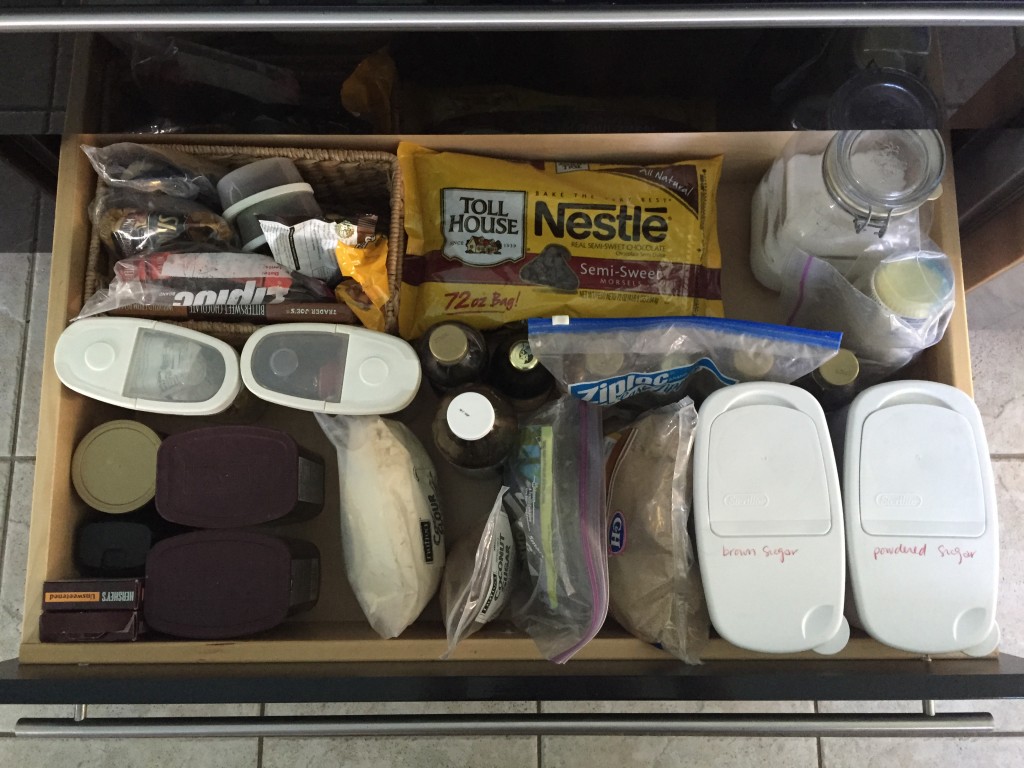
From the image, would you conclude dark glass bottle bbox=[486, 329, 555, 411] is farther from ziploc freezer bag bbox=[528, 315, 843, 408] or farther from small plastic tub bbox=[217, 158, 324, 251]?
small plastic tub bbox=[217, 158, 324, 251]

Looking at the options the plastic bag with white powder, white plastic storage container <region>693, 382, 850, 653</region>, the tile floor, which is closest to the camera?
white plastic storage container <region>693, 382, 850, 653</region>

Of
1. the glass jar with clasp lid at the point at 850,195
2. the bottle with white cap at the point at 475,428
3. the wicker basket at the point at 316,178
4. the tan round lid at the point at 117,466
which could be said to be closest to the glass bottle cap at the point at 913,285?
the glass jar with clasp lid at the point at 850,195

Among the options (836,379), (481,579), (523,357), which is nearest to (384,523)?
(481,579)

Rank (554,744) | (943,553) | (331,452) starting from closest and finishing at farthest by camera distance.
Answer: (943,553), (331,452), (554,744)

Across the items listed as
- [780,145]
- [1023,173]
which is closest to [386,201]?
[780,145]

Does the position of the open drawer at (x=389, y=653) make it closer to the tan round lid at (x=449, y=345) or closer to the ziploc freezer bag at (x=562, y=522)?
the ziploc freezer bag at (x=562, y=522)

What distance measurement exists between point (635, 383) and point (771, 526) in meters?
0.19

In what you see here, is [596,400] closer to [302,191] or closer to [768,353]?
[768,353]

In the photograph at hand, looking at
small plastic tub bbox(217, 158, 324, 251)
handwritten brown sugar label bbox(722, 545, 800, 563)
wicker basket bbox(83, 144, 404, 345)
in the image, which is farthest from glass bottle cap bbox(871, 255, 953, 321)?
small plastic tub bbox(217, 158, 324, 251)

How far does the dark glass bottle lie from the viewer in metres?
0.76

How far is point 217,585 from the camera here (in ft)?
2.23

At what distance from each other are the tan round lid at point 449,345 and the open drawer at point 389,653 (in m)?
0.19

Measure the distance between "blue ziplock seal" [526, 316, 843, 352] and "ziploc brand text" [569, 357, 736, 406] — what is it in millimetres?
41

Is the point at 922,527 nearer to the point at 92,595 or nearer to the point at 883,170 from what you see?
the point at 883,170
